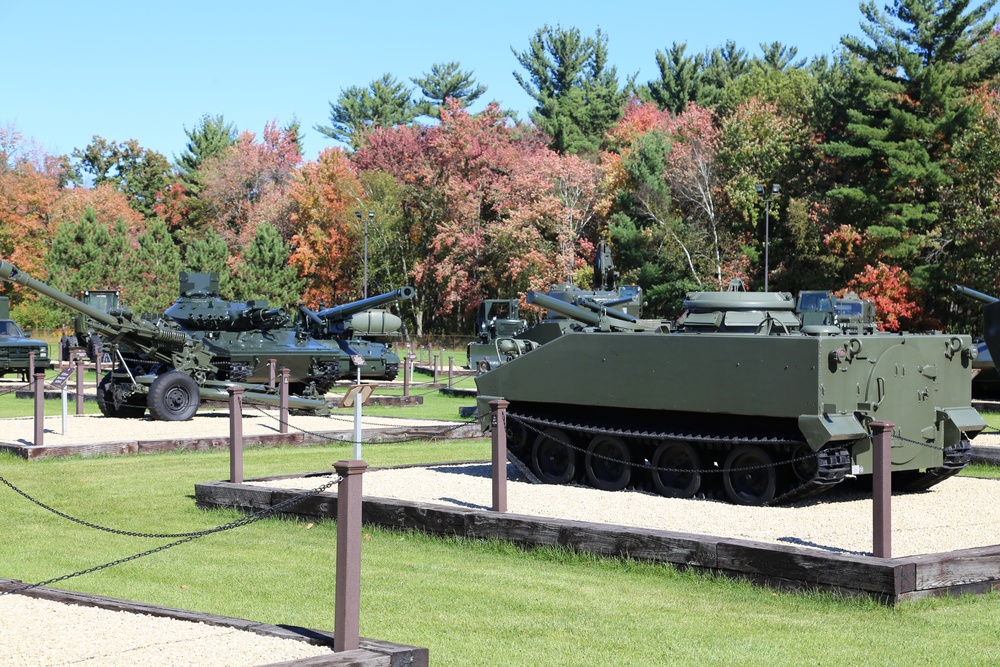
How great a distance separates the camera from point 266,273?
227 ft

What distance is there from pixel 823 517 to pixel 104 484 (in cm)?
806

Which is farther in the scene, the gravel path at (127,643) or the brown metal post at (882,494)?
the brown metal post at (882,494)

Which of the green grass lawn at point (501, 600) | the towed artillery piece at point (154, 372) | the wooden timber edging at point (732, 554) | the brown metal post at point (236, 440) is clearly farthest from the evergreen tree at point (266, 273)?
the wooden timber edging at point (732, 554)

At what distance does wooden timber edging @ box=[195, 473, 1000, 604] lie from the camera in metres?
9.10

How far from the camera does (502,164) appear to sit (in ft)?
229

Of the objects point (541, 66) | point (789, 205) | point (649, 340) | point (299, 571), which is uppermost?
point (541, 66)

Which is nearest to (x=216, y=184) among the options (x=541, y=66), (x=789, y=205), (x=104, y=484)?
(x=541, y=66)

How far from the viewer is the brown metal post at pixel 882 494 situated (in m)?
9.54

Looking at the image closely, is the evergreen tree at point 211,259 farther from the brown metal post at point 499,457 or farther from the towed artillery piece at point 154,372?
the brown metal post at point 499,457

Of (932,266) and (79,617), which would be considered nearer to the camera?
(79,617)

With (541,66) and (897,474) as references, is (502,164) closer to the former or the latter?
(541,66)

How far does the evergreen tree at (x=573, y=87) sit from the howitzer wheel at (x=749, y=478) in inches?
2570

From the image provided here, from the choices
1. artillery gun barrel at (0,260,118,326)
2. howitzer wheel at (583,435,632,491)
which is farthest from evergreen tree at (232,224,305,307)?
howitzer wheel at (583,435,632,491)

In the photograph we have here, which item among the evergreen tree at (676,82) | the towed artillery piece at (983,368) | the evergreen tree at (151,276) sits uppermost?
the evergreen tree at (676,82)
